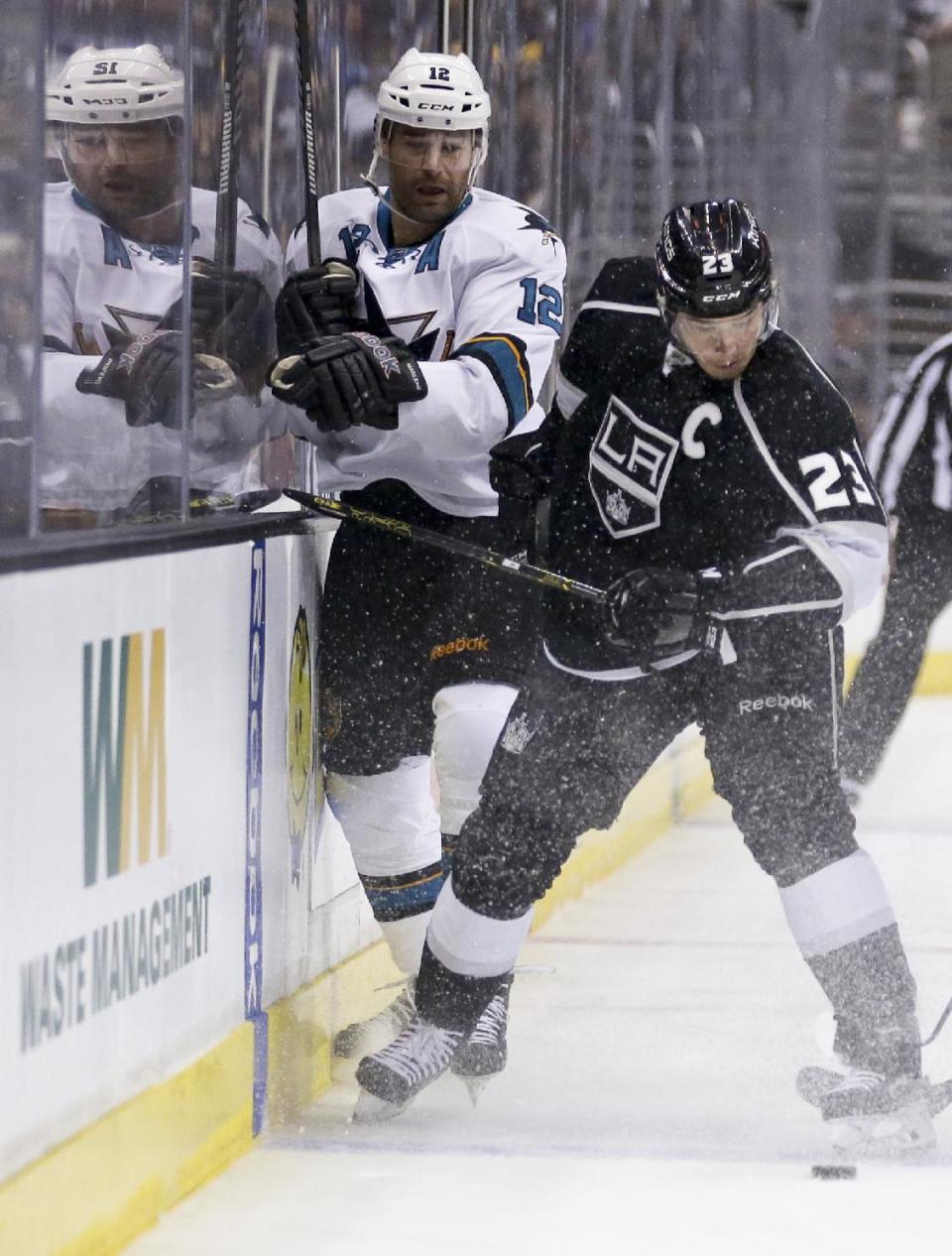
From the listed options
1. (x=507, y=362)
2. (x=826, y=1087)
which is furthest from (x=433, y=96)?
(x=826, y=1087)

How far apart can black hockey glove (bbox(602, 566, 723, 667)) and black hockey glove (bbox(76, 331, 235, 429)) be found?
611mm

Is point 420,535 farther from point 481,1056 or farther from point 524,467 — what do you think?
point 481,1056

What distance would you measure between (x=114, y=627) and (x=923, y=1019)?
175cm

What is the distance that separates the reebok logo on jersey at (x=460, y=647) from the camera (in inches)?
126

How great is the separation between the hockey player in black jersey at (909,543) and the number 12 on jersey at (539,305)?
2.43m

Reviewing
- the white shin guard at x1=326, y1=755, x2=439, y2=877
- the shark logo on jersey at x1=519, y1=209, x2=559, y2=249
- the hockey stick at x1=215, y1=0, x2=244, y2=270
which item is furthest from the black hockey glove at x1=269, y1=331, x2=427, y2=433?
the white shin guard at x1=326, y1=755, x2=439, y2=877

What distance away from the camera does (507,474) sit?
3.13m

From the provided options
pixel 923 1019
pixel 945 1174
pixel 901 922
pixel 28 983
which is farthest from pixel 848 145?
pixel 28 983

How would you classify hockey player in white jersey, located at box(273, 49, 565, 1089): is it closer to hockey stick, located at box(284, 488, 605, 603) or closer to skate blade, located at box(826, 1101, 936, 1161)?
hockey stick, located at box(284, 488, 605, 603)

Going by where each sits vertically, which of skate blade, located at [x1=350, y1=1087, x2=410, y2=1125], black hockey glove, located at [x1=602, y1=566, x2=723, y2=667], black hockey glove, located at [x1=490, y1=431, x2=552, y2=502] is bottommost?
skate blade, located at [x1=350, y1=1087, x2=410, y2=1125]

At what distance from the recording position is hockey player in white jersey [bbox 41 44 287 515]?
2523 mm

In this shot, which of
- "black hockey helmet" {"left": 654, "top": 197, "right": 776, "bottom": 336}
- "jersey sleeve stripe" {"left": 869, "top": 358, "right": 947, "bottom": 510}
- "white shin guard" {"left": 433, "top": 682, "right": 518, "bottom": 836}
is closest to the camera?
"black hockey helmet" {"left": 654, "top": 197, "right": 776, "bottom": 336}

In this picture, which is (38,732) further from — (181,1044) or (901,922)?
(901,922)

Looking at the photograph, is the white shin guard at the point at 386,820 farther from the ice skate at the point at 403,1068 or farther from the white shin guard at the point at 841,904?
the white shin guard at the point at 841,904
